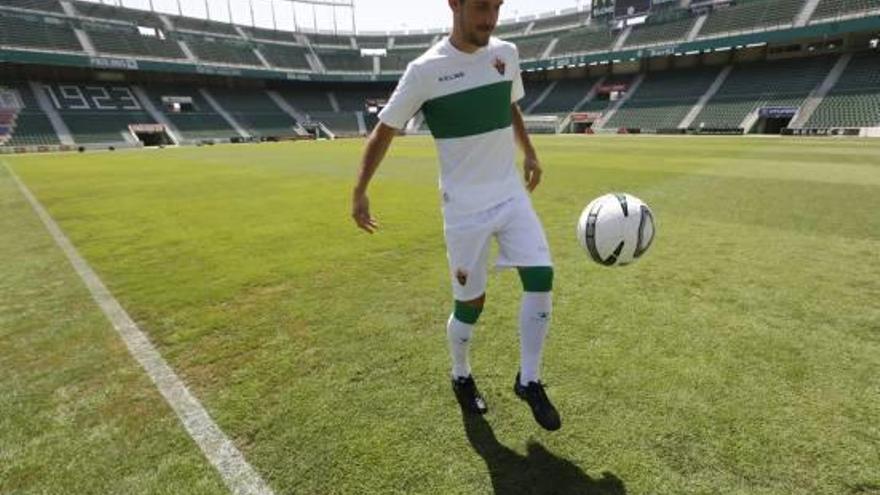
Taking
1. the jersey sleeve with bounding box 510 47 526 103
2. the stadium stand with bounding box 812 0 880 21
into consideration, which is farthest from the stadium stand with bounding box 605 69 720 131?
the jersey sleeve with bounding box 510 47 526 103

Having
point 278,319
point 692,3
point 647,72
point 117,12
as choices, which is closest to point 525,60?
point 647,72

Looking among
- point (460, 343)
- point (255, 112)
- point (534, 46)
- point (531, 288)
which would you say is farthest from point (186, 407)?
point (534, 46)

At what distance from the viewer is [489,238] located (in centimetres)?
314

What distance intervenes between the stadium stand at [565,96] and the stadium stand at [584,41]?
3.98m

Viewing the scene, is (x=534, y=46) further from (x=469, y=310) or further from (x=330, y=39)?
(x=469, y=310)

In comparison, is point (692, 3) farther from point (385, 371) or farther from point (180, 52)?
point (385, 371)

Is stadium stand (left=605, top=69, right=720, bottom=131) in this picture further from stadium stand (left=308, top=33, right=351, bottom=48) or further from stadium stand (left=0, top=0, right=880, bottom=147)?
stadium stand (left=308, top=33, right=351, bottom=48)

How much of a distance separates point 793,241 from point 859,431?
4.97 meters

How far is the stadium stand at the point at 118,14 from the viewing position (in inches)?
2301

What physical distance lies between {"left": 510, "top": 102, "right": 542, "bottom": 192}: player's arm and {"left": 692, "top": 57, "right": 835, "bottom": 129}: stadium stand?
144ft

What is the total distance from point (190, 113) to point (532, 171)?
6191 cm

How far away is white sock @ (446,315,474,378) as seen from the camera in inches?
129

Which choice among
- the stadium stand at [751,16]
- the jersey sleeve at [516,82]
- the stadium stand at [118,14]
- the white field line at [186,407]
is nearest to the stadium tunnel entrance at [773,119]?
the stadium stand at [751,16]

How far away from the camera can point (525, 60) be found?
61.7m
